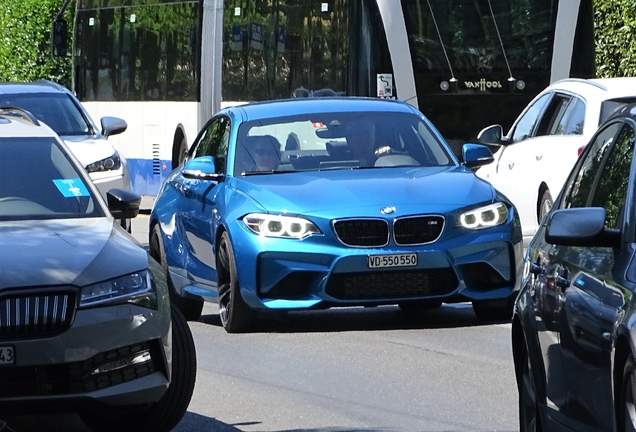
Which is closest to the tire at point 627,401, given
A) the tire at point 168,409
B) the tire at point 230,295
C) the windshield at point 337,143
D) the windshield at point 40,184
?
the tire at point 168,409

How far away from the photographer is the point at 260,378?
9812 millimetres

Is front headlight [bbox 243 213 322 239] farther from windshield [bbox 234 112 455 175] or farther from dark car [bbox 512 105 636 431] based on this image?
dark car [bbox 512 105 636 431]

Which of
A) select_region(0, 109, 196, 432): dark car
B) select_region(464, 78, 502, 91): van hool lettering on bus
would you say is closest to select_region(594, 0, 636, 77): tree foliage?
select_region(464, 78, 502, 91): van hool lettering on bus

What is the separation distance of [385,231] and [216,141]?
2.48 metres

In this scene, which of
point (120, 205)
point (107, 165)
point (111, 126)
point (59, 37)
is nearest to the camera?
point (120, 205)

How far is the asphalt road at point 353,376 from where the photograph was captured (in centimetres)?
831

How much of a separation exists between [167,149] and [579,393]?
23.0m

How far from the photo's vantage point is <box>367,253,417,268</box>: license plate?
1125cm

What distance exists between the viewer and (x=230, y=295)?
11.7 metres

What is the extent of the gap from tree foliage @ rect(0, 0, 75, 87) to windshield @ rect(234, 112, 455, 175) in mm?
32941

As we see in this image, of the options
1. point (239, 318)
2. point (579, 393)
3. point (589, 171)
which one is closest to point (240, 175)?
point (239, 318)

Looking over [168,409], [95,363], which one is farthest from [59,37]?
[95,363]

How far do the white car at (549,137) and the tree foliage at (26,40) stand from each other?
2984 cm

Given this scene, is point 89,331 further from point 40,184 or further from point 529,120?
point 529,120
